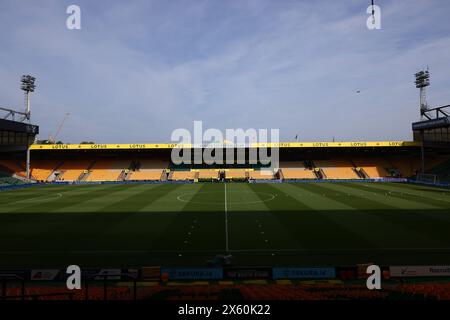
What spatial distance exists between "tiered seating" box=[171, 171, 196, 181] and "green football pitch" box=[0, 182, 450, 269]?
41.7m

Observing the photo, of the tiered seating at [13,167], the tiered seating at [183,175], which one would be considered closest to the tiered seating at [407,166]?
the tiered seating at [183,175]

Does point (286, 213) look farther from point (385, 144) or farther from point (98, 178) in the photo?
point (98, 178)

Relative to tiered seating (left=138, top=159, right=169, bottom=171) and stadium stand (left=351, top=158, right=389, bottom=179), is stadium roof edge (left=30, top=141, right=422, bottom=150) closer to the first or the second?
stadium stand (left=351, top=158, right=389, bottom=179)

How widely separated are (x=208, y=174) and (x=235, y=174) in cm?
695

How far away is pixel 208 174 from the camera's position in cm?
8275

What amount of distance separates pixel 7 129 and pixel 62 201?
3477cm

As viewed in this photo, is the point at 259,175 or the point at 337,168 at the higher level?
the point at 337,168

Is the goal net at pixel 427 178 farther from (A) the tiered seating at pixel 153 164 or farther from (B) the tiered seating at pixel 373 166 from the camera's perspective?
(A) the tiered seating at pixel 153 164

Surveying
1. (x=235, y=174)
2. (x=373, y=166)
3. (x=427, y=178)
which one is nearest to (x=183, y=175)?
(x=235, y=174)

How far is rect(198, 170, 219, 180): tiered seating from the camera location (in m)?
81.2

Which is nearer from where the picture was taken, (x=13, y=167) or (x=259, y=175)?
(x=13, y=167)

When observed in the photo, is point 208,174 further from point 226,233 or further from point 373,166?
point 226,233

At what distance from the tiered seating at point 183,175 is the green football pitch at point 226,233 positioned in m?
41.7
